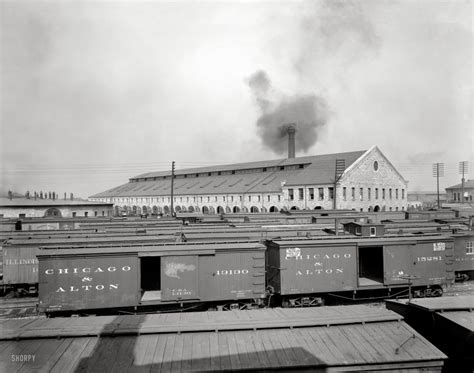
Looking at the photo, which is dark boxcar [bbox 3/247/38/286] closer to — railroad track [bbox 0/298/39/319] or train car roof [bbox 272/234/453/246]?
railroad track [bbox 0/298/39/319]

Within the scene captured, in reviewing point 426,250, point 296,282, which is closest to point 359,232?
point 426,250

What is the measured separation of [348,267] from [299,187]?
40744 millimetres

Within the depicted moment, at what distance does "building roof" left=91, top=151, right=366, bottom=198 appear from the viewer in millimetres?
57688

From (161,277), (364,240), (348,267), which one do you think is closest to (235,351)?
(161,277)

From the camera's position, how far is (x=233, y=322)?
29.5 ft

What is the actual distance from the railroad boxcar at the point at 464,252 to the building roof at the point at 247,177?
31496 millimetres

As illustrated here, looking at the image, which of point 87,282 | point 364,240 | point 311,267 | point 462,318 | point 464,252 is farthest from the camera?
point 464,252

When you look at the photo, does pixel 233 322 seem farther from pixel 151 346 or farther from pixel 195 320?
pixel 151 346

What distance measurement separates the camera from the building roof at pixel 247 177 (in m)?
57.7

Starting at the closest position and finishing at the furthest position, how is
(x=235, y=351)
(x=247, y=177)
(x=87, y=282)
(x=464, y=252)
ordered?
1. (x=235, y=351)
2. (x=87, y=282)
3. (x=464, y=252)
4. (x=247, y=177)

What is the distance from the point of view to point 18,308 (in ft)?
56.6

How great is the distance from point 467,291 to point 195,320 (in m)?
17.2

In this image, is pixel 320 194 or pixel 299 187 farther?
pixel 299 187

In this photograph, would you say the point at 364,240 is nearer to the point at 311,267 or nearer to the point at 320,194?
the point at 311,267
